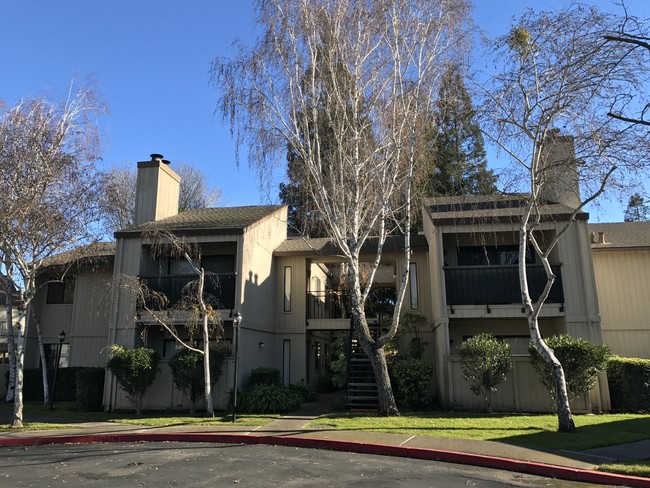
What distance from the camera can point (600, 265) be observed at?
715 inches

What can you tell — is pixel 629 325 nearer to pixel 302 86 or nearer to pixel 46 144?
pixel 302 86

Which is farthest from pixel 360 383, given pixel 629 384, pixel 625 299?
pixel 625 299

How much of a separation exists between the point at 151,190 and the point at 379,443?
1443 cm

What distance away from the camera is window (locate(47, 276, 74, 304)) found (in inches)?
854

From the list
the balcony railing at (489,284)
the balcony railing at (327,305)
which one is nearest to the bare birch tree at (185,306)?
the balcony railing at (327,305)

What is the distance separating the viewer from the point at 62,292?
21781 millimetres

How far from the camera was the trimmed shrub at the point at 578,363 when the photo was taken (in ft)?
44.8

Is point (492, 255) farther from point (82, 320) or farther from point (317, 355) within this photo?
point (82, 320)

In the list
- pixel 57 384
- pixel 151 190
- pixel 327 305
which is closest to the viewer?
pixel 57 384

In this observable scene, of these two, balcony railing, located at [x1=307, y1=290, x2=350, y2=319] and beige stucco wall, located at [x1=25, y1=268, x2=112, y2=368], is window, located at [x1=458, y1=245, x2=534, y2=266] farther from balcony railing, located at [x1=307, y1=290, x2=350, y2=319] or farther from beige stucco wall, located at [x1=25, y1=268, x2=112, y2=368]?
beige stucco wall, located at [x1=25, y1=268, x2=112, y2=368]

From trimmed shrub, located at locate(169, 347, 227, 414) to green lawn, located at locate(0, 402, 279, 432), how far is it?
66 centimetres

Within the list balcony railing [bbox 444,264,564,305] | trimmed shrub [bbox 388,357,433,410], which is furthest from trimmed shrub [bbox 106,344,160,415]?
balcony railing [bbox 444,264,564,305]

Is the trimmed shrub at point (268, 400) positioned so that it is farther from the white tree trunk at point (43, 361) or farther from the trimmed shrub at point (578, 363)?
the white tree trunk at point (43, 361)

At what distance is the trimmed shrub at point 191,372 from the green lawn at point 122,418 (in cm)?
66
